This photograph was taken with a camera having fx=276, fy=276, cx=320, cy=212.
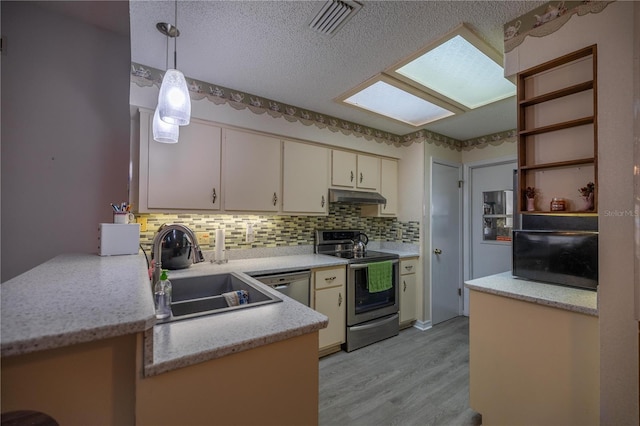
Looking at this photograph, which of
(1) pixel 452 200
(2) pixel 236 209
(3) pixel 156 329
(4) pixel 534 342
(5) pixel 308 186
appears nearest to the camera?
(3) pixel 156 329

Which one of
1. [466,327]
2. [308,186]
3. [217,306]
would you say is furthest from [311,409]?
[466,327]

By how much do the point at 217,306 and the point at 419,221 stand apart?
256 centimetres

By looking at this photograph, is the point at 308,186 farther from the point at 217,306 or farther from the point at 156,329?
the point at 156,329

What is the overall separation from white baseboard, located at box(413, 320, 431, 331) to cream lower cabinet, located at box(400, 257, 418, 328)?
6 cm

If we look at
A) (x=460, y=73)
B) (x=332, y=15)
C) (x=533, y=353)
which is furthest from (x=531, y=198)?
(x=332, y=15)

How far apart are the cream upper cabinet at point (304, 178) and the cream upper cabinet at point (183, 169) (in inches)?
25.7

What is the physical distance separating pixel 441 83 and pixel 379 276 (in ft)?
6.11

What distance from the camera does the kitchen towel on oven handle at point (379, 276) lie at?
281cm

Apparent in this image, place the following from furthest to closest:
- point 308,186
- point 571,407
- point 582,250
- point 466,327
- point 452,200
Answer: point 452,200 → point 466,327 → point 308,186 → point 582,250 → point 571,407

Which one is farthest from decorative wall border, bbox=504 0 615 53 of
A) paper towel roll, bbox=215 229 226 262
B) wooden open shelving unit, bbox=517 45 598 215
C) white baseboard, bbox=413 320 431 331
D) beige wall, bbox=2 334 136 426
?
white baseboard, bbox=413 320 431 331

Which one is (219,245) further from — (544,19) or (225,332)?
(544,19)

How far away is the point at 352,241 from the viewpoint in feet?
11.1

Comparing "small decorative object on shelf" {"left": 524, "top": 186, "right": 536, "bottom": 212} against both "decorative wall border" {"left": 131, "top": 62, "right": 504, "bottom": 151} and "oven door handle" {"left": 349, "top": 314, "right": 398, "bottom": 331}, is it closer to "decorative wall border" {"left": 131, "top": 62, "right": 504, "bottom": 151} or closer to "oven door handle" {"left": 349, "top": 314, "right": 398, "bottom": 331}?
"oven door handle" {"left": 349, "top": 314, "right": 398, "bottom": 331}

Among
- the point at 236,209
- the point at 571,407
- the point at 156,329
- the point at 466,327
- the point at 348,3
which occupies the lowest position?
the point at 466,327
